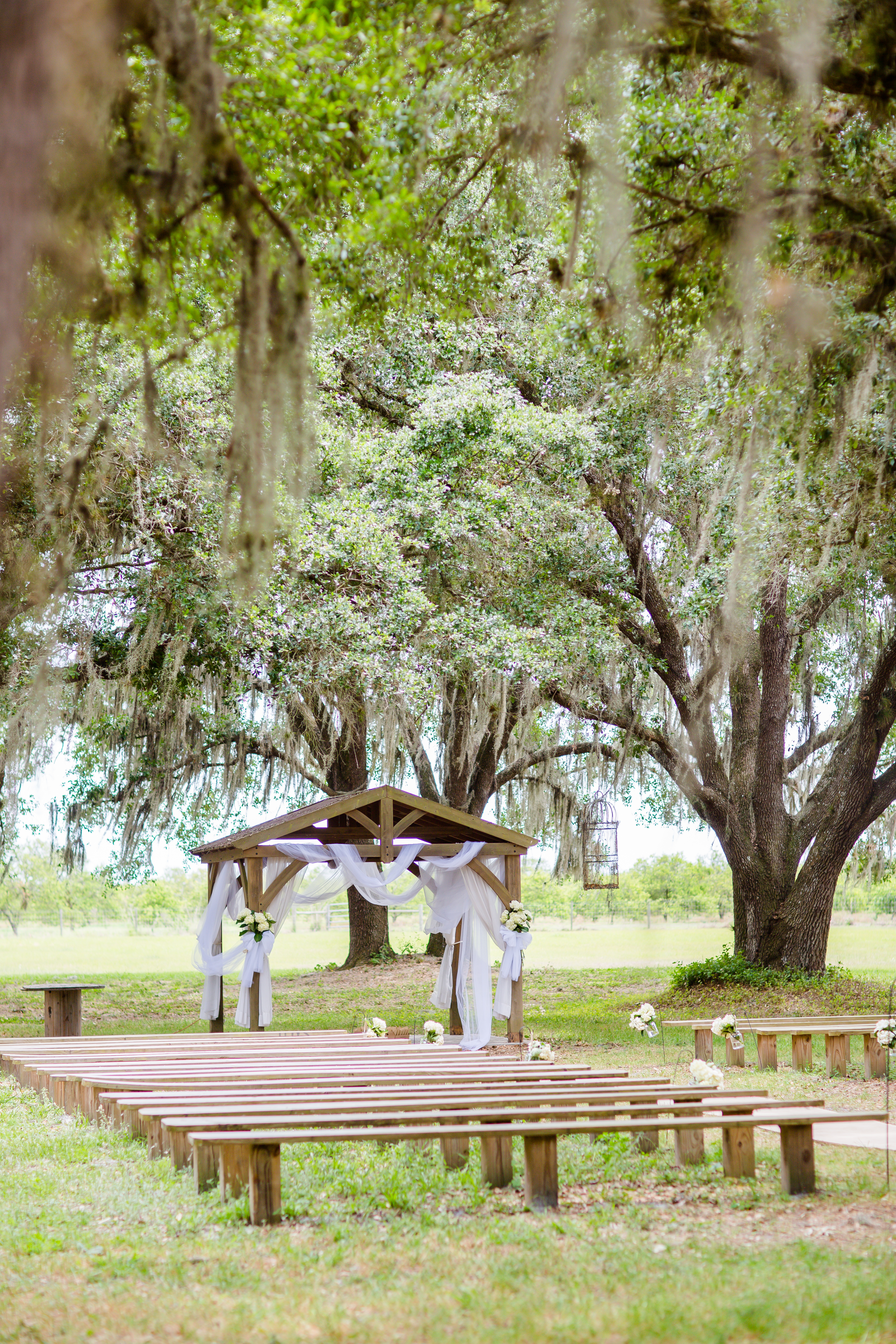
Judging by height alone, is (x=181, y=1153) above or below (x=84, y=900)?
above

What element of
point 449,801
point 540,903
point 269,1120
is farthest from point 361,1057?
point 540,903

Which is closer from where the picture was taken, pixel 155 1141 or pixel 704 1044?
pixel 155 1141

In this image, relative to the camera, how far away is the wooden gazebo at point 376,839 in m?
10.7

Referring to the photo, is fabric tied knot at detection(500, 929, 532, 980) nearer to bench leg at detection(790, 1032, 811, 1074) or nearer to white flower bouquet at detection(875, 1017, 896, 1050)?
bench leg at detection(790, 1032, 811, 1074)

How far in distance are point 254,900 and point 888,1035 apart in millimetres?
5561

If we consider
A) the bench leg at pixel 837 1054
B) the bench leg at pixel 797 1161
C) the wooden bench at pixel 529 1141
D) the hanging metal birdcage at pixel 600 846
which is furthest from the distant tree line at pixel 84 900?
the bench leg at pixel 797 1161

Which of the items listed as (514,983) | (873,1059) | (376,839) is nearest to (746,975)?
(514,983)

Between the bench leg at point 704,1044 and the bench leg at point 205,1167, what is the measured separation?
5.72 m

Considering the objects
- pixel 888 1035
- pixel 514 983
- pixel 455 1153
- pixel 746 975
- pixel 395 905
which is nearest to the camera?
pixel 455 1153

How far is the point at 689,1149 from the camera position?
17.9ft

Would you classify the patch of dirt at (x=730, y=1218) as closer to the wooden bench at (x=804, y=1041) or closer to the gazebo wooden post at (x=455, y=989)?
the wooden bench at (x=804, y=1041)

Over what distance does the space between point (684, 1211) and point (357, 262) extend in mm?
4452

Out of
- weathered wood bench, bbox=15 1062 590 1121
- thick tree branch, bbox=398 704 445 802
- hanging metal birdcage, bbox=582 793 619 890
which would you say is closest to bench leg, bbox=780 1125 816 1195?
weathered wood bench, bbox=15 1062 590 1121

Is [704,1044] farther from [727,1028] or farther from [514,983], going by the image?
[514,983]
